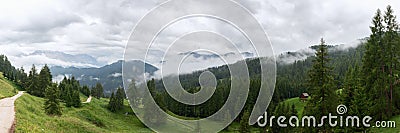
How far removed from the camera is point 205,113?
94750mm

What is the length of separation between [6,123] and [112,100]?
67513 millimetres

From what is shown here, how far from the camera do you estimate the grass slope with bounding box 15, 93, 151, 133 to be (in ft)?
85.7

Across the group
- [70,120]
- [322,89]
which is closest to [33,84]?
[70,120]

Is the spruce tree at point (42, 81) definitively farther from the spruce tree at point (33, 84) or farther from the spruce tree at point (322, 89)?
the spruce tree at point (322, 89)

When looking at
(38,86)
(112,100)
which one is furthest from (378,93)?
(38,86)

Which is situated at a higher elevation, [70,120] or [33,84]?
[33,84]

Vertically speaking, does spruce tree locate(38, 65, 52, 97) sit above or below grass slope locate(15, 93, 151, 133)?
above

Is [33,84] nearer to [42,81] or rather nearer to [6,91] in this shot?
[42,81]

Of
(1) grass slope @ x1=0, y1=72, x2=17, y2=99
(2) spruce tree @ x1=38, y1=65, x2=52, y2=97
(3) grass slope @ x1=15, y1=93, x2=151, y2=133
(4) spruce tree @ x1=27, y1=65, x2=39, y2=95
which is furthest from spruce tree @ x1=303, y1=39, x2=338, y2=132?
(4) spruce tree @ x1=27, y1=65, x2=39, y2=95

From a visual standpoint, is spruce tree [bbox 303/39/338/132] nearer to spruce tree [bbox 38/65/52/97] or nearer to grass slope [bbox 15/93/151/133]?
grass slope [bbox 15/93/151/133]

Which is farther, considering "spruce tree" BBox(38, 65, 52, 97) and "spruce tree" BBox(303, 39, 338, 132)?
"spruce tree" BBox(38, 65, 52, 97)

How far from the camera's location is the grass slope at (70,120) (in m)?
26.1

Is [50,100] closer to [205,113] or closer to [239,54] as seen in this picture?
[239,54]

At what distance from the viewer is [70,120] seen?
41.0 meters
